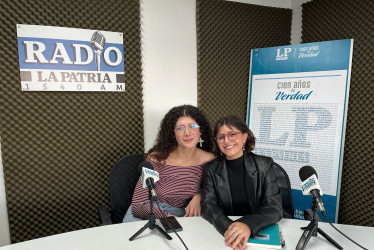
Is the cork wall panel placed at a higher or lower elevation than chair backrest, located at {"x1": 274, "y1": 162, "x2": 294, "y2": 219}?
higher

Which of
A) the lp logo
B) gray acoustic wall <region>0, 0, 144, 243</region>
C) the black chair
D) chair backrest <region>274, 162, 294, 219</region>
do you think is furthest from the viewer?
the lp logo

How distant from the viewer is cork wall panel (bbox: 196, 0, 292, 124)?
2.82 metres

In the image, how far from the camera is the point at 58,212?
2.37 m

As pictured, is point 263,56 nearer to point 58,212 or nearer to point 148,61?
point 148,61

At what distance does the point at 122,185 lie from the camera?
200 cm

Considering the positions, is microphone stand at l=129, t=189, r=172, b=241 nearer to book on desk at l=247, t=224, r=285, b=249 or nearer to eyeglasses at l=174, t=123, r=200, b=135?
book on desk at l=247, t=224, r=285, b=249

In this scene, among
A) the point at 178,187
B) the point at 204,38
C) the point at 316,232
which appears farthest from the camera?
the point at 204,38

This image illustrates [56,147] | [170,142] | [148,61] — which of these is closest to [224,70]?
[148,61]

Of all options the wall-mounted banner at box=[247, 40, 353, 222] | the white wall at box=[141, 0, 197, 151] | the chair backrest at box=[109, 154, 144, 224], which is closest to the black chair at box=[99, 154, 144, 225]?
the chair backrest at box=[109, 154, 144, 224]

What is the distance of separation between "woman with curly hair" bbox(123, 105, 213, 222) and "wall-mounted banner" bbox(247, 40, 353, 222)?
1.01m

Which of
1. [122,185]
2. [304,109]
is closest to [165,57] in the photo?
[122,185]

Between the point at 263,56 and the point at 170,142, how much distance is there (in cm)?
153

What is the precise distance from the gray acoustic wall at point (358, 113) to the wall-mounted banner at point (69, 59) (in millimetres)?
2163

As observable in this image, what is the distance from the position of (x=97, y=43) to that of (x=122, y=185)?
4.10 feet
